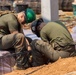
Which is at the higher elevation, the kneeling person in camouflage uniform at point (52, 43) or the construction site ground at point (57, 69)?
the kneeling person in camouflage uniform at point (52, 43)

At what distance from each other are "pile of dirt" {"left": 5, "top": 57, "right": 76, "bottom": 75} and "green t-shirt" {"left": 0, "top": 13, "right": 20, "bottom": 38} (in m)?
0.93

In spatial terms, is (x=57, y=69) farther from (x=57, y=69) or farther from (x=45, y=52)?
(x=45, y=52)

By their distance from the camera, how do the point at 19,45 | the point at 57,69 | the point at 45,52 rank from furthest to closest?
the point at 19,45 < the point at 45,52 < the point at 57,69

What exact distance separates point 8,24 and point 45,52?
1.03m

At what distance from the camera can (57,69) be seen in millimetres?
5652

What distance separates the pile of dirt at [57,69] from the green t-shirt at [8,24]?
0.93 m

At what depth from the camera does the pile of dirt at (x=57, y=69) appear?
5.38 metres

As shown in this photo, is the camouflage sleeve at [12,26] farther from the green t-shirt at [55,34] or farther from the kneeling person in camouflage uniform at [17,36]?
the green t-shirt at [55,34]

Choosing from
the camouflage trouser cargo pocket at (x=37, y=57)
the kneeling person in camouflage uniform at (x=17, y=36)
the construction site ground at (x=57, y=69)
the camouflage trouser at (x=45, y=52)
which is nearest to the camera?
the construction site ground at (x=57, y=69)

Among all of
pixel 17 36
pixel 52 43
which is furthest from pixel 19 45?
pixel 52 43

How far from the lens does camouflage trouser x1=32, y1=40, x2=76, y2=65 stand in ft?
20.7

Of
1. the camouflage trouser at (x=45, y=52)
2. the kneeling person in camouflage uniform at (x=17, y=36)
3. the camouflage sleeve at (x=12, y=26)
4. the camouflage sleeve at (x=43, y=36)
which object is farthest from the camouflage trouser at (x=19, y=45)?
the camouflage sleeve at (x=43, y=36)

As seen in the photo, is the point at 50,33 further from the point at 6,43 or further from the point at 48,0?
the point at 48,0

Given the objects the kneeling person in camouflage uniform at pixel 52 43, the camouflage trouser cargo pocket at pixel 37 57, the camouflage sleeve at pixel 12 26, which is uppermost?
the camouflage sleeve at pixel 12 26
